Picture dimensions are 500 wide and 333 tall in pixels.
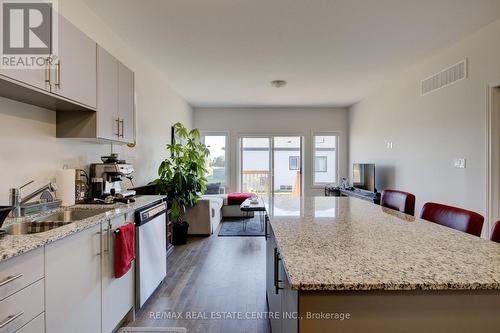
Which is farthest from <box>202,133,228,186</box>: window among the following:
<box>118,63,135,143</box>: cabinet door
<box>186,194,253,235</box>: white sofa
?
<box>118,63,135,143</box>: cabinet door

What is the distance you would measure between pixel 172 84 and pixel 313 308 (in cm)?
455

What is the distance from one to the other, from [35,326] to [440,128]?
4311 millimetres

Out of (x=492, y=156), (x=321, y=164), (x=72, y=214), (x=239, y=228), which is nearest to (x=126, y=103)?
(x=72, y=214)

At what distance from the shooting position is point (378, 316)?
852 millimetres

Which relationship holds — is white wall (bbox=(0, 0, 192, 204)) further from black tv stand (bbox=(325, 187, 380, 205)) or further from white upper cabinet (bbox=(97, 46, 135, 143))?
black tv stand (bbox=(325, 187, 380, 205))

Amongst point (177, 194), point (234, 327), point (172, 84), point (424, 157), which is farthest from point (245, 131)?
point (234, 327)

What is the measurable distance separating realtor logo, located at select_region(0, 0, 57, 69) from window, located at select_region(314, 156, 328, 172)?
5.92 m

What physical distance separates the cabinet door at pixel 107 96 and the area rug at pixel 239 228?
2.82 m

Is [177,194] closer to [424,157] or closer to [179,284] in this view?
[179,284]

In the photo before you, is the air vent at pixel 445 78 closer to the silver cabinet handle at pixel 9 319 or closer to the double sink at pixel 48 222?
the double sink at pixel 48 222

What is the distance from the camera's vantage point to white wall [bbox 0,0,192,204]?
5.45ft

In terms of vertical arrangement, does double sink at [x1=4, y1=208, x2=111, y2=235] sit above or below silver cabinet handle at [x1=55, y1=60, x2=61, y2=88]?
below

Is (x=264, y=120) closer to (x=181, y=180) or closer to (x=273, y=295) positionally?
(x=181, y=180)

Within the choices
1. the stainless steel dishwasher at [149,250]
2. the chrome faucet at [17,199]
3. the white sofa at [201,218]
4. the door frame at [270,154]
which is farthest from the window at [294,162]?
the chrome faucet at [17,199]
